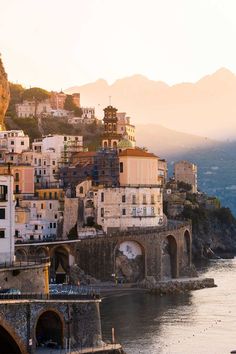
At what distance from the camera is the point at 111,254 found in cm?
9569

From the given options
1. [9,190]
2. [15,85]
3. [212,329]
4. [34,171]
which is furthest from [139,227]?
[15,85]

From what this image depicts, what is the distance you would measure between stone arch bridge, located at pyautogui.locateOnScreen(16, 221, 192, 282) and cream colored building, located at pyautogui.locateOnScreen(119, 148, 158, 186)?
21.9 feet

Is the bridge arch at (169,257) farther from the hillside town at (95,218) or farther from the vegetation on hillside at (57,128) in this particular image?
the vegetation on hillside at (57,128)

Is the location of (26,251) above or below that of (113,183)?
below

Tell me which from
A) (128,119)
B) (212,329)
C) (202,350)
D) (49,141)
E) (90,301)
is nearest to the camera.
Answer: (90,301)

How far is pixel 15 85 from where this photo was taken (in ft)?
589

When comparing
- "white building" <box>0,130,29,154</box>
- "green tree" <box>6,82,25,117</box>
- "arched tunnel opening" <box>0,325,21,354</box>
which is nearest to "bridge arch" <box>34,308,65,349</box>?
"arched tunnel opening" <box>0,325,21,354</box>

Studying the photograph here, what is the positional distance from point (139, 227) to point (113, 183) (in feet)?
21.9

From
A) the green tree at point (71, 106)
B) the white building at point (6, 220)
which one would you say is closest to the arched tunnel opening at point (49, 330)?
the white building at point (6, 220)

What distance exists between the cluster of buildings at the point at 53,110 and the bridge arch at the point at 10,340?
10729 cm

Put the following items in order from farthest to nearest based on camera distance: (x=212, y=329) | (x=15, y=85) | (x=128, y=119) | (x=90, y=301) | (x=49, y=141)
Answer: (x=15, y=85) < (x=128, y=119) < (x=49, y=141) < (x=212, y=329) < (x=90, y=301)

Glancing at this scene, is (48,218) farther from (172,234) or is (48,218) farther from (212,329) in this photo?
(212,329)

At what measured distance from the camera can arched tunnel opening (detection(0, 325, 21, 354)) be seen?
5084cm

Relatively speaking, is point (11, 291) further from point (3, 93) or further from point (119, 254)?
point (3, 93)
